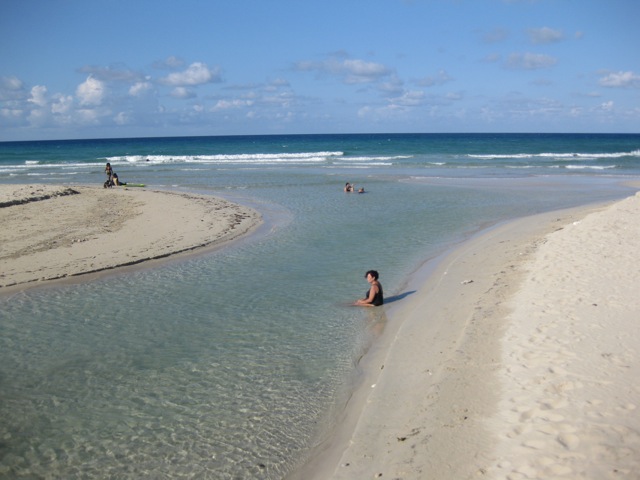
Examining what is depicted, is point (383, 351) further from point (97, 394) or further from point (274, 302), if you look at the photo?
point (97, 394)

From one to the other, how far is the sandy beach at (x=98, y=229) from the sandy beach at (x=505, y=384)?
7.41 m

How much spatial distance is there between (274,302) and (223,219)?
30.7ft

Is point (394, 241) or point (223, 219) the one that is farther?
point (223, 219)

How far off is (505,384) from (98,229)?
14.2 metres

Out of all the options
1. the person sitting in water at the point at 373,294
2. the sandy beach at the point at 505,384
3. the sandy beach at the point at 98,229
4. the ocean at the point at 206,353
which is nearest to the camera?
the sandy beach at the point at 505,384

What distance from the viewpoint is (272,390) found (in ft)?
23.1

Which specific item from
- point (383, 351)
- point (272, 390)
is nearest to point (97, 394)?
point (272, 390)

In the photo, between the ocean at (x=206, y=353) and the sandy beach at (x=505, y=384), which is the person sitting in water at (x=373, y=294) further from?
the sandy beach at (x=505, y=384)

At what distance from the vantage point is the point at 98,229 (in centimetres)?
1738

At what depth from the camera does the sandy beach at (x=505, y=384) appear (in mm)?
5047

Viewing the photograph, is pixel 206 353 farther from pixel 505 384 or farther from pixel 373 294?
pixel 505 384

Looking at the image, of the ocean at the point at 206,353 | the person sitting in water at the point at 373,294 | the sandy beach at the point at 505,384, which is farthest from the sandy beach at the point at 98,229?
the sandy beach at the point at 505,384

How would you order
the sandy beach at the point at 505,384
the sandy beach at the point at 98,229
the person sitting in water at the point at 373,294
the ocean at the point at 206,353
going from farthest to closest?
the sandy beach at the point at 98,229
the person sitting in water at the point at 373,294
the ocean at the point at 206,353
the sandy beach at the point at 505,384

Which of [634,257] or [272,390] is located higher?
[634,257]
